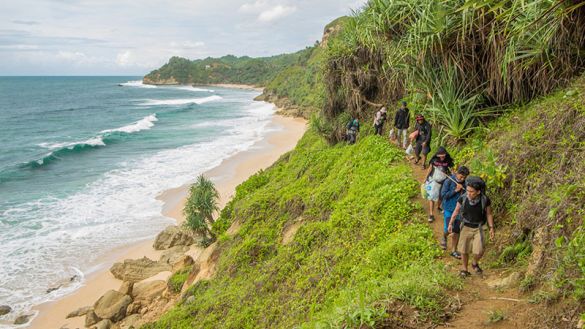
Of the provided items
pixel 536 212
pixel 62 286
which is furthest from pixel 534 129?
pixel 62 286

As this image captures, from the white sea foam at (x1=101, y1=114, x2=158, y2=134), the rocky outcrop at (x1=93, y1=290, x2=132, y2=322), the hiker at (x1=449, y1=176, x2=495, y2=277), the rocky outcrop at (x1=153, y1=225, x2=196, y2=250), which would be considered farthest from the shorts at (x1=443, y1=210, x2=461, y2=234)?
the white sea foam at (x1=101, y1=114, x2=158, y2=134)

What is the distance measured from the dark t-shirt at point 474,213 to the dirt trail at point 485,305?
788 millimetres

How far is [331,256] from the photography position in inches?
325

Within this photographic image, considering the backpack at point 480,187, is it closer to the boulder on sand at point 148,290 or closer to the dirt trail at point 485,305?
the dirt trail at point 485,305

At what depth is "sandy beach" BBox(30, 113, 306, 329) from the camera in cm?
1441

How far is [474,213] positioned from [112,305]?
42.8 feet

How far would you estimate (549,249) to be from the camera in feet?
16.3

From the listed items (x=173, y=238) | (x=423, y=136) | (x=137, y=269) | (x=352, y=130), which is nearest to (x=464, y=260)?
(x=423, y=136)

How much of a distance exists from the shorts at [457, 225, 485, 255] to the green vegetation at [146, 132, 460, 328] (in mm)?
464

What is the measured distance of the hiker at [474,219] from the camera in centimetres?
553

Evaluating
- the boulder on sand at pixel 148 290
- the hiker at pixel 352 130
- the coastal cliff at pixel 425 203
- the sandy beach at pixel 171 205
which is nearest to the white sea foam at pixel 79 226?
the sandy beach at pixel 171 205

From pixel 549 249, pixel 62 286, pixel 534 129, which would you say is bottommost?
pixel 62 286

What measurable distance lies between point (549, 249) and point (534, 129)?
2.66m

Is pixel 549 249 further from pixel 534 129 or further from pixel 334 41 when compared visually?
pixel 334 41
